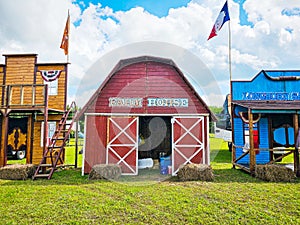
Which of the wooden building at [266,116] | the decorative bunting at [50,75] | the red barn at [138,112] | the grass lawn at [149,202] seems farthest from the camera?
the decorative bunting at [50,75]

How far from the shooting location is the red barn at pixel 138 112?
31.8 ft

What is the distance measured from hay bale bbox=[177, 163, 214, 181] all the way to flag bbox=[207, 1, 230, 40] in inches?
319

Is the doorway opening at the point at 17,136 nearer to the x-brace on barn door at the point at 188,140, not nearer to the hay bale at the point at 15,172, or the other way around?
the hay bale at the point at 15,172

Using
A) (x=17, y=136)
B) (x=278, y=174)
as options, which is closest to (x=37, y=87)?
(x=17, y=136)

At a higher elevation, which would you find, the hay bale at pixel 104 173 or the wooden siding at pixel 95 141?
the wooden siding at pixel 95 141

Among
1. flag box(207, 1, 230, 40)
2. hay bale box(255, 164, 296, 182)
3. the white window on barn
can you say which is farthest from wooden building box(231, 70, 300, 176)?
the white window on barn

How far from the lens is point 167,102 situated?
32.7ft

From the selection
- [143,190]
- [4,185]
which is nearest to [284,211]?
[143,190]

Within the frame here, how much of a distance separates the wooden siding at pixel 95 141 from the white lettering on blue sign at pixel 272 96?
8186 mm

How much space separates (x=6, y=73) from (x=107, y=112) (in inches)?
315

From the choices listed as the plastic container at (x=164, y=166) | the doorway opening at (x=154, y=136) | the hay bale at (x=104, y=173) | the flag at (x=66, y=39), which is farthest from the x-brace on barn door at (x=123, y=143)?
the flag at (x=66, y=39)

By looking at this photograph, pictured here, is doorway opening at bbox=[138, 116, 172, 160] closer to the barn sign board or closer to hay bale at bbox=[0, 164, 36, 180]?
the barn sign board

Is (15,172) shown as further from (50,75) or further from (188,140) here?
(188,140)

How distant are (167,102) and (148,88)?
107 cm
